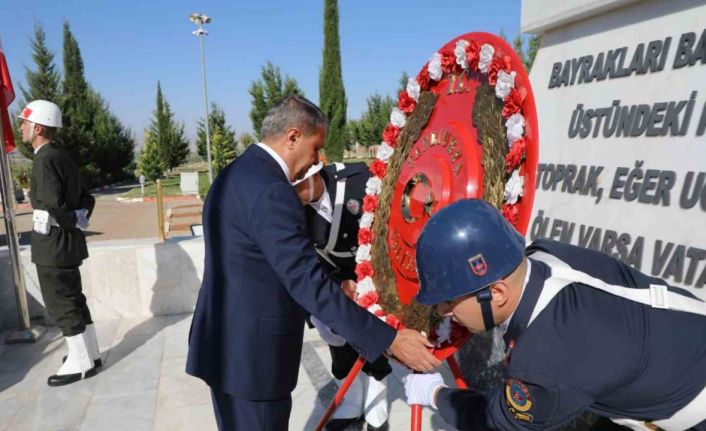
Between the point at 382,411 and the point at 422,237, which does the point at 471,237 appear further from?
the point at 382,411

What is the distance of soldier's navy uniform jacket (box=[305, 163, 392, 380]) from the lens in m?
2.79

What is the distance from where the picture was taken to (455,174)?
192cm

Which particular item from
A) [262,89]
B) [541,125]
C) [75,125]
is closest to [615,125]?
[541,125]

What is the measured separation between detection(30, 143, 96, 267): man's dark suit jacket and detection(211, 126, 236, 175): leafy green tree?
29773 millimetres

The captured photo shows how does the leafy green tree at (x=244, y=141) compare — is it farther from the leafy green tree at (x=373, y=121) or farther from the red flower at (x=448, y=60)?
the red flower at (x=448, y=60)

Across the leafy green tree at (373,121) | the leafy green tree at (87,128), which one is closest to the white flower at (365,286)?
the leafy green tree at (87,128)

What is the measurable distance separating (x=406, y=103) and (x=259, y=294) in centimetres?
115

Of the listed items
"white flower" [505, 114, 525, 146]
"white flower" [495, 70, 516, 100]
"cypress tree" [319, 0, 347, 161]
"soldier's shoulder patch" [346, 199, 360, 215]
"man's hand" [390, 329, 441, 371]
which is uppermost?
"cypress tree" [319, 0, 347, 161]

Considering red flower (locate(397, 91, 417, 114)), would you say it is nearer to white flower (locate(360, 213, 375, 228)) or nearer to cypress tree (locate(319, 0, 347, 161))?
white flower (locate(360, 213, 375, 228))

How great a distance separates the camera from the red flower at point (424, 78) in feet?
7.32

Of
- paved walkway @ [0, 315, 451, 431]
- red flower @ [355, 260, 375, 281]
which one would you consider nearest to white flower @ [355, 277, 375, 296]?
red flower @ [355, 260, 375, 281]

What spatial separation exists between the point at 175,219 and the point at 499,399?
15.4 meters

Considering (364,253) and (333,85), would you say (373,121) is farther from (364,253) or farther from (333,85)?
(364,253)

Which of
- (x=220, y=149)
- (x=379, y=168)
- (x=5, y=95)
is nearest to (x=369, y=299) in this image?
(x=379, y=168)
